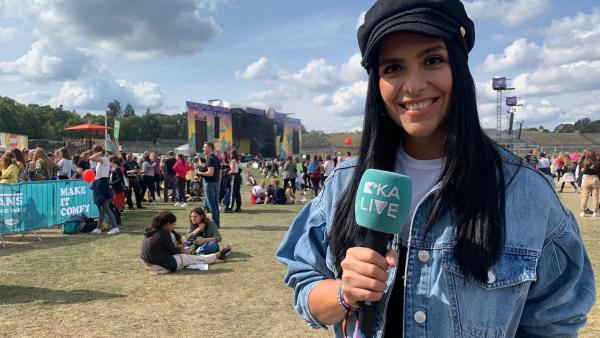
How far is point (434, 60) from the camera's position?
4.62 ft

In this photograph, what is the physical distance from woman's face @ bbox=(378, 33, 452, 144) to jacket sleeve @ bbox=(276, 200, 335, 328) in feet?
1.50

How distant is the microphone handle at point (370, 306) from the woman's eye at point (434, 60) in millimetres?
529

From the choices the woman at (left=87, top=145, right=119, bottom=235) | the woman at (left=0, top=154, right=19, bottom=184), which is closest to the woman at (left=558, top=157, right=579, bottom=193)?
the woman at (left=87, top=145, right=119, bottom=235)

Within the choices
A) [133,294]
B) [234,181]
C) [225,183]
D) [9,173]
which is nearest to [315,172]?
[225,183]

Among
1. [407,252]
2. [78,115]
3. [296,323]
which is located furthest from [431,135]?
[78,115]

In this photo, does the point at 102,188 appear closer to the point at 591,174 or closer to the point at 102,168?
the point at 102,168

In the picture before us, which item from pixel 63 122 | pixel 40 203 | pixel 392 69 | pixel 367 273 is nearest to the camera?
pixel 367 273

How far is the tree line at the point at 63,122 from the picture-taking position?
88062 mm

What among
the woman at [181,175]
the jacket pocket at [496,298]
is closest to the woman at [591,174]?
the woman at [181,175]

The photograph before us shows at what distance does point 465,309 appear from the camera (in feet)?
4.34

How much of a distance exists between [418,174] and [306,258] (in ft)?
1.53

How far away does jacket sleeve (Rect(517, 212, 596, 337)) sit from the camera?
133cm

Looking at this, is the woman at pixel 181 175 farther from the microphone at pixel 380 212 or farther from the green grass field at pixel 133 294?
the microphone at pixel 380 212

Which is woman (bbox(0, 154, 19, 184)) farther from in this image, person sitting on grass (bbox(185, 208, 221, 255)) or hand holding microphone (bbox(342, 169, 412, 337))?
hand holding microphone (bbox(342, 169, 412, 337))
